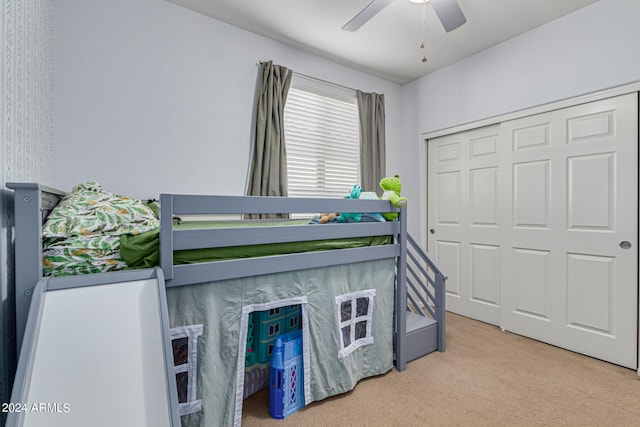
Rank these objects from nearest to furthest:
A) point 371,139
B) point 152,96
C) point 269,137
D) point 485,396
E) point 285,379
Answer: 1. point 285,379
2. point 485,396
3. point 152,96
4. point 269,137
5. point 371,139

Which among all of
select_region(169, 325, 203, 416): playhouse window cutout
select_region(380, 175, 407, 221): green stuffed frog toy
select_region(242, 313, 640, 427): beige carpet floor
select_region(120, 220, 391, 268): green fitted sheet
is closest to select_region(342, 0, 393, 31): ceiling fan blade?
select_region(380, 175, 407, 221): green stuffed frog toy

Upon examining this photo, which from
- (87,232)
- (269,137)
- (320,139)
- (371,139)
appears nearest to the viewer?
(87,232)

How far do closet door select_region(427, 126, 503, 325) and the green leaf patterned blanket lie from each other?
2.94m

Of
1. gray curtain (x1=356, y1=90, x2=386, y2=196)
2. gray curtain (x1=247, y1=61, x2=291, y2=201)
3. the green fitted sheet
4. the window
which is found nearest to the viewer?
the green fitted sheet

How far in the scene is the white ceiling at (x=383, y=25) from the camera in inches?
89.0

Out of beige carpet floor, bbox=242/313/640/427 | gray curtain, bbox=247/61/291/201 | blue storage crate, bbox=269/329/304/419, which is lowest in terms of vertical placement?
beige carpet floor, bbox=242/313/640/427

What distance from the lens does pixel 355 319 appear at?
1882mm

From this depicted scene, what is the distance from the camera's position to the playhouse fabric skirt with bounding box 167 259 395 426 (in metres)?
1.33

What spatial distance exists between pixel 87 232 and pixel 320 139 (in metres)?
2.31

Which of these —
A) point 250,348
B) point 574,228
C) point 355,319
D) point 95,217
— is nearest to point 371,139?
point 574,228

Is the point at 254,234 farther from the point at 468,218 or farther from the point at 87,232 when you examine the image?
the point at 468,218

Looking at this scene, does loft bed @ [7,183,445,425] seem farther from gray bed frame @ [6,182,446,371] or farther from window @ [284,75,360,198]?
window @ [284,75,360,198]

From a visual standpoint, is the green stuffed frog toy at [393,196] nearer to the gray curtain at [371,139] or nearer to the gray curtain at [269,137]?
the gray curtain at [269,137]

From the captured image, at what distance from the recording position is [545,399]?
1762 mm
